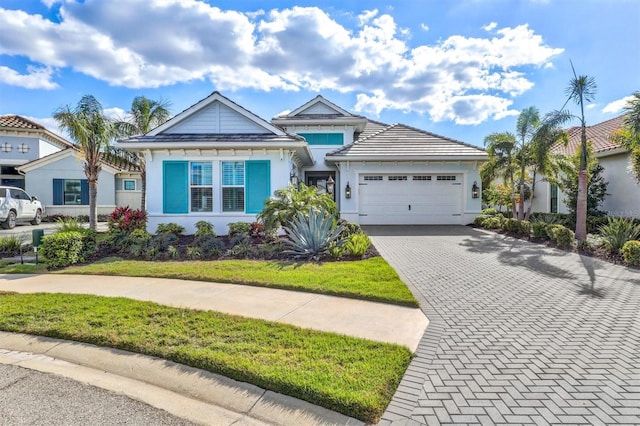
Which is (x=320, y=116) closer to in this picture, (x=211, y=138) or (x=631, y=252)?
(x=211, y=138)

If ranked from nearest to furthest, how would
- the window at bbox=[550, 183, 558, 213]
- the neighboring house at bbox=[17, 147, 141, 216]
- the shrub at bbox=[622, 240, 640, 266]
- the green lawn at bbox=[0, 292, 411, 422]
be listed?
the green lawn at bbox=[0, 292, 411, 422]
the shrub at bbox=[622, 240, 640, 266]
the window at bbox=[550, 183, 558, 213]
the neighboring house at bbox=[17, 147, 141, 216]

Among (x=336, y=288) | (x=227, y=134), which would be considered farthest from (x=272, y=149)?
(x=336, y=288)

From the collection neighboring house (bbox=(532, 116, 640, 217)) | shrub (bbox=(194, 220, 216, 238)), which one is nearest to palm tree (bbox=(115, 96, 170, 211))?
shrub (bbox=(194, 220, 216, 238))

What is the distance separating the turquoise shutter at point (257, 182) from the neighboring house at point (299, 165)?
39mm

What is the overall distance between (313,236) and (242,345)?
5311mm

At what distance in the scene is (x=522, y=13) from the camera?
10930mm

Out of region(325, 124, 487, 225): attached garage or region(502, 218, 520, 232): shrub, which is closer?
region(502, 218, 520, 232): shrub

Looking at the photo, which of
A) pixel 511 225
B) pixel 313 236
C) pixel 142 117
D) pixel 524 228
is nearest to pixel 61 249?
pixel 313 236

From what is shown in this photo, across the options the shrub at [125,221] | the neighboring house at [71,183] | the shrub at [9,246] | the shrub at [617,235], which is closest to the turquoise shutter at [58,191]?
the neighboring house at [71,183]

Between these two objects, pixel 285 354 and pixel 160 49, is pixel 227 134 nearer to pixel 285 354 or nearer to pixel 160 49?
pixel 160 49

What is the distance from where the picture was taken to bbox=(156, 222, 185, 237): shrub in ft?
37.6

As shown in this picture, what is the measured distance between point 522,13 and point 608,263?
336 inches

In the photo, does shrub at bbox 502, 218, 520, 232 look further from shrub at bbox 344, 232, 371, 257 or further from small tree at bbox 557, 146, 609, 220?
shrub at bbox 344, 232, 371, 257

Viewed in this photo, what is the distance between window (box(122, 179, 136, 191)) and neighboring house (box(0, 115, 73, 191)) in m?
6.47
